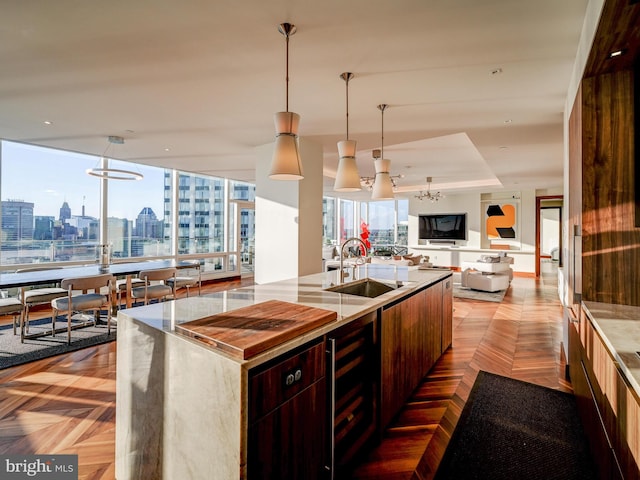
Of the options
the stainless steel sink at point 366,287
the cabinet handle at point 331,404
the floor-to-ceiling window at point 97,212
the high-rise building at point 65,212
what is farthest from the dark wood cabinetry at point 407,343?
the high-rise building at point 65,212

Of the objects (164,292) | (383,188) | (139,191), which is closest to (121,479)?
(383,188)

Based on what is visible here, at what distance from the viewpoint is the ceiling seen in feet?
6.09

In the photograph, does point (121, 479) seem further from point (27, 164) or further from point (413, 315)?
point (27, 164)

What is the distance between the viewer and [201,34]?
6.74ft

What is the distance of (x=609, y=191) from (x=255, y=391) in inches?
91.0

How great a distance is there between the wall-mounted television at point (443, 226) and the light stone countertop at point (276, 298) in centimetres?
903

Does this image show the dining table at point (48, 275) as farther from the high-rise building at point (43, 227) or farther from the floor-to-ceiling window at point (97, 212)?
the high-rise building at point (43, 227)

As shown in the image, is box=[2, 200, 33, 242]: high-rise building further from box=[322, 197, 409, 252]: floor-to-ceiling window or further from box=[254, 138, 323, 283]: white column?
box=[322, 197, 409, 252]: floor-to-ceiling window

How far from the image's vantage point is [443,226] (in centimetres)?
1120

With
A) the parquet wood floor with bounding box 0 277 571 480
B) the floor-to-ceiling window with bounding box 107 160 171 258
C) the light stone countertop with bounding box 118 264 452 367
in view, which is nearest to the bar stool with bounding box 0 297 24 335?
the parquet wood floor with bounding box 0 277 571 480

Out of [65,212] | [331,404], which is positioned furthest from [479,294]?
[65,212]

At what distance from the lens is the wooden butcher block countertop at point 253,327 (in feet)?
3.71

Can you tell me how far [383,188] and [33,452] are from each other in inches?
121

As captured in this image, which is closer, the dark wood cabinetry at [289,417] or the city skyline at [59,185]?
the dark wood cabinetry at [289,417]
